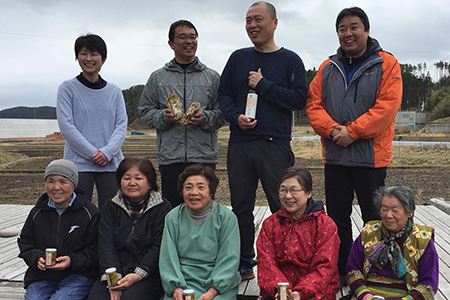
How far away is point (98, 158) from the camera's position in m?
3.52

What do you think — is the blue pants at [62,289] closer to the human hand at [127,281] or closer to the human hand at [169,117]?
the human hand at [127,281]

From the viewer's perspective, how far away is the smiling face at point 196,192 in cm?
292

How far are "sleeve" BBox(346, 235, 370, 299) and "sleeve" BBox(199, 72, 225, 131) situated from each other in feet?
4.80

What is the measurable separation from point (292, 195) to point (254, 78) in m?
0.96

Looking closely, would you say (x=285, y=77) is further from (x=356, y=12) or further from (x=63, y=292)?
(x=63, y=292)

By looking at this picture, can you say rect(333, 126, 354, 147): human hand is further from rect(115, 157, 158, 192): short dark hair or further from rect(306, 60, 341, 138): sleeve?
rect(115, 157, 158, 192): short dark hair

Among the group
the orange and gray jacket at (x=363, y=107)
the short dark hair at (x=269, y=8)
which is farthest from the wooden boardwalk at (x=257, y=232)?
the short dark hair at (x=269, y=8)

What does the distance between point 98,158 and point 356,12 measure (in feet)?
7.59

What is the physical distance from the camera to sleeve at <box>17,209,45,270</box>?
9.75ft

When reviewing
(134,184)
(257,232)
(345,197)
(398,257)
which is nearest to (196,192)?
(134,184)

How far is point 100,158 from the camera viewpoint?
3.53 meters

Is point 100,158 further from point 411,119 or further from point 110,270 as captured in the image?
point 411,119

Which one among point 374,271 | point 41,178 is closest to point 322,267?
point 374,271

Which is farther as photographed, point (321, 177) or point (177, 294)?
point (321, 177)
